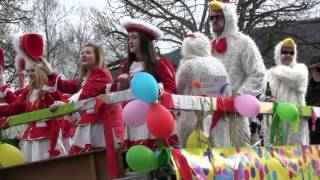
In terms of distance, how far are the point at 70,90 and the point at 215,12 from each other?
1732mm

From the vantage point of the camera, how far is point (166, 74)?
4680 millimetres

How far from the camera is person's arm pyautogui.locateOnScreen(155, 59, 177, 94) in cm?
467

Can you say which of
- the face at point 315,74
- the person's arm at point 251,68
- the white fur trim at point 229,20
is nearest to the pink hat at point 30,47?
the white fur trim at point 229,20

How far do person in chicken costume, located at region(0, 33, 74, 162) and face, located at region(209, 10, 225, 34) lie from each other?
1653 mm

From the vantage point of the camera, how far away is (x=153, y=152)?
12.0 feet

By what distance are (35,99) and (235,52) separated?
204cm

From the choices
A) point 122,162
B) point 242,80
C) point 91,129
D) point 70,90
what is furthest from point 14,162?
point 242,80

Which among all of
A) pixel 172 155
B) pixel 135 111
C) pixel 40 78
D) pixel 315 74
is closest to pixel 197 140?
pixel 172 155

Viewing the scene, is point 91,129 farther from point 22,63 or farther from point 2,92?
point 22,63

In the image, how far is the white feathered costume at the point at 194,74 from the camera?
462cm

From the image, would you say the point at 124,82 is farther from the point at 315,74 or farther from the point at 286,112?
the point at 315,74

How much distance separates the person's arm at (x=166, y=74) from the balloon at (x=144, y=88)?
105cm

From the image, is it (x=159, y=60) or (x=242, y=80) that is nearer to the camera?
(x=159, y=60)

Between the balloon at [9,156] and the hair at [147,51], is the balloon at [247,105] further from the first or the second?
the balloon at [9,156]
